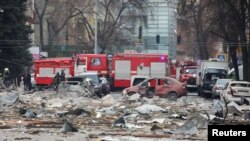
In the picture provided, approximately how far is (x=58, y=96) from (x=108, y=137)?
21.2 m

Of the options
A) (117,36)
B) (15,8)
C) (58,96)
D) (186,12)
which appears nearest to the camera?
(58,96)

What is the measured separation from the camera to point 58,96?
118 feet

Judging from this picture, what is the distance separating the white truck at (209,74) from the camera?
46.2 m

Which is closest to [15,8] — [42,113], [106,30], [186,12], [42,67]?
[42,67]

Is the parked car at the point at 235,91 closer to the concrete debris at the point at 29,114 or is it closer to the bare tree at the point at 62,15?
the concrete debris at the point at 29,114

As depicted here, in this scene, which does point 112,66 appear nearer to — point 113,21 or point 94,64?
point 94,64

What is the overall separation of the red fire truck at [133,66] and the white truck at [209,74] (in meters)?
3.46

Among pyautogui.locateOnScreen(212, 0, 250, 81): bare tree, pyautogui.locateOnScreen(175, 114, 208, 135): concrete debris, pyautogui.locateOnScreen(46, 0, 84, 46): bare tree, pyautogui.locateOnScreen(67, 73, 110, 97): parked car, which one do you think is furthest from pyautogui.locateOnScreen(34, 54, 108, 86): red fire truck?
pyautogui.locateOnScreen(175, 114, 208, 135): concrete debris

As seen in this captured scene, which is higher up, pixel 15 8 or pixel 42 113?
pixel 15 8

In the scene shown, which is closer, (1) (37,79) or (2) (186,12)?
(2) (186,12)

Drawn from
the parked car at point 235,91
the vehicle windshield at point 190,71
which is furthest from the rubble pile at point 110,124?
the vehicle windshield at point 190,71

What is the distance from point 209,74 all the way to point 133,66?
22.5 ft

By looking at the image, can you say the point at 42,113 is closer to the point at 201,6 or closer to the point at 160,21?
the point at 201,6

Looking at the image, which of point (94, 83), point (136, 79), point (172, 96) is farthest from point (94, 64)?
point (172, 96)
